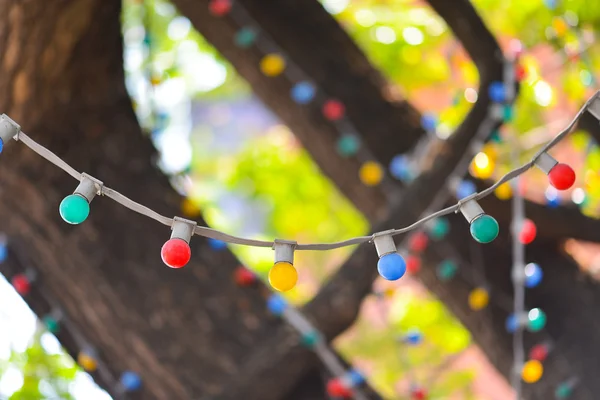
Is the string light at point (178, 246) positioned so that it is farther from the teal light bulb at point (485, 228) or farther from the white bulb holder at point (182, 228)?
the teal light bulb at point (485, 228)

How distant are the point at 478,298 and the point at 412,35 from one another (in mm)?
1487

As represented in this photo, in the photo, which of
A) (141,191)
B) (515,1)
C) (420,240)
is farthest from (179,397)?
(515,1)

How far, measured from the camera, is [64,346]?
1852 millimetres

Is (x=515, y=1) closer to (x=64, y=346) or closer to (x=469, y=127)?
(x=469, y=127)

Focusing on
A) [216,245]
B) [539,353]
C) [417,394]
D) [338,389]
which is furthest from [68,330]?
[539,353]

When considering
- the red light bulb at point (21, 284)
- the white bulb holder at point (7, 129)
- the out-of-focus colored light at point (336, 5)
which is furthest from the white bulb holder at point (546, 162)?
the out-of-focus colored light at point (336, 5)

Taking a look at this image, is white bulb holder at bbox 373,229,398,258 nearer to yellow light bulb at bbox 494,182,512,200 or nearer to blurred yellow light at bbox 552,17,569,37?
yellow light bulb at bbox 494,182,512,200

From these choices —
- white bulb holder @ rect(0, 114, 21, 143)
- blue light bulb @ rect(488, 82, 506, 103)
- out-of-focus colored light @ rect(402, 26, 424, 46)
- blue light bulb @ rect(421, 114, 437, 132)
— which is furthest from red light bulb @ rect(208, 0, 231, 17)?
white bulb holder @ rect(0, 114, 21, 143)

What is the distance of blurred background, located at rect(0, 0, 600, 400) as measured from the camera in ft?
7.22

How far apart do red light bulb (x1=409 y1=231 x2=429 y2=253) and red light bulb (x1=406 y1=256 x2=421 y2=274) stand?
0.03 m

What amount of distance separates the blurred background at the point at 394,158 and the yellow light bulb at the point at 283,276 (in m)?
0.90

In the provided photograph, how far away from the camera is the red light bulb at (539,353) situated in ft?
6.60

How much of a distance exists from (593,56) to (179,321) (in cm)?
185

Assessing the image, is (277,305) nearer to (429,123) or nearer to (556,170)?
(429,123)
